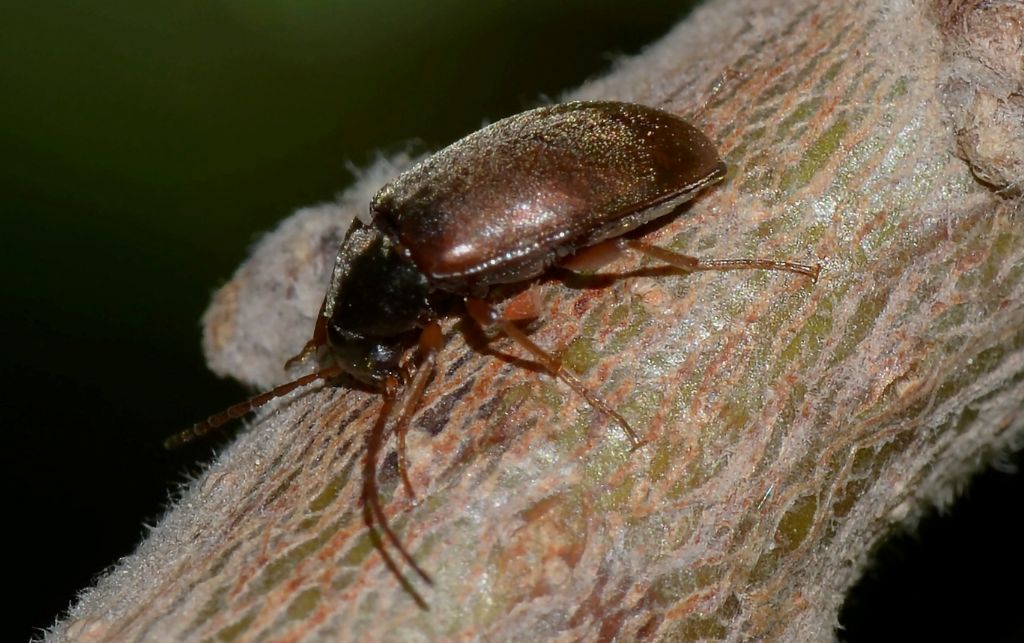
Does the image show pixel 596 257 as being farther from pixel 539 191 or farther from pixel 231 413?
pixel 231 413

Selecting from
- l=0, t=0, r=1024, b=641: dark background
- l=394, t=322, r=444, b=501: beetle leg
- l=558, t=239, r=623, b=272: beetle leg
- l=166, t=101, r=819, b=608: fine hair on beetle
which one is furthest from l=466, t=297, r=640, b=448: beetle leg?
l=0, t=0, r=1024, b=641: dark background

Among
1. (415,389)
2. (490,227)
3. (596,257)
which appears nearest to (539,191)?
(490,227)

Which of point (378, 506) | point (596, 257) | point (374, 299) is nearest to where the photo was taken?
point (378, 506)

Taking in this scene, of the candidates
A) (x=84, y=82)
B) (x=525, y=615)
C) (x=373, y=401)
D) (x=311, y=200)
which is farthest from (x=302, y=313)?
(x=525, y=615)

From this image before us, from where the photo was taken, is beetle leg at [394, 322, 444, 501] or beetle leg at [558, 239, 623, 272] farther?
beetle leg at [558, 239, 623, 272]

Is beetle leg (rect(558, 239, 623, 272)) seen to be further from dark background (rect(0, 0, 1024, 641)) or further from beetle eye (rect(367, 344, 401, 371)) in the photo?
dark background (rect(0, 0, 1024, 641))

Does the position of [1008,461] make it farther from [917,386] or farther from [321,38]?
[321,38]
